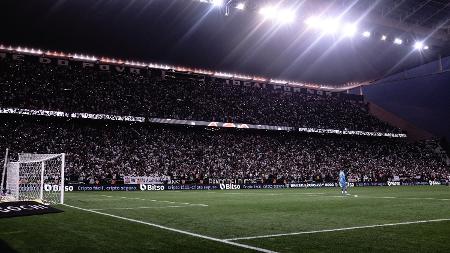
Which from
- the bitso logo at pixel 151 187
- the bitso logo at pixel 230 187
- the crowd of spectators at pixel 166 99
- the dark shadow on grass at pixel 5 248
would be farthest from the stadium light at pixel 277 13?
the crowd of spectators at pixel 166 99

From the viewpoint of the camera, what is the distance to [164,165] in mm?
39656

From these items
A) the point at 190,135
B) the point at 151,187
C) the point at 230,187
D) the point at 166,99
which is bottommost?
the point at 230,187

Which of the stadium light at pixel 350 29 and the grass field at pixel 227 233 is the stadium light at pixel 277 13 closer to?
the stadium light at pixel 350 29

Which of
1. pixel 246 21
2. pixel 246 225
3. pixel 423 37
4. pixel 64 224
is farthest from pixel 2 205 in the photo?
pixel 423 37

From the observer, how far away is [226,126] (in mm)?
45875

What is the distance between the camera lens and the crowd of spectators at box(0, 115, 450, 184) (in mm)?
36969

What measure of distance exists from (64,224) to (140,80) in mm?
39806

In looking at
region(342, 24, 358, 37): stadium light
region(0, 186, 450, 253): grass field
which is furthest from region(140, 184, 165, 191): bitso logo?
region(0, 186, 450, 253): grass field

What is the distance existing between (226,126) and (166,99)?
25.2 feet

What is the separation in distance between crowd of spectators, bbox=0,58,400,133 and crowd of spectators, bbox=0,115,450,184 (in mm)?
2077

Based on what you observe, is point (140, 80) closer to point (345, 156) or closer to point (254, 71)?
point (254, 71)

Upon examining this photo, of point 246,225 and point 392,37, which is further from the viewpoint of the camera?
point 392,37

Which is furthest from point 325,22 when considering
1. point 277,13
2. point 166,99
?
point 166,99

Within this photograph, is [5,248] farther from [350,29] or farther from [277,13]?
[350,29]
